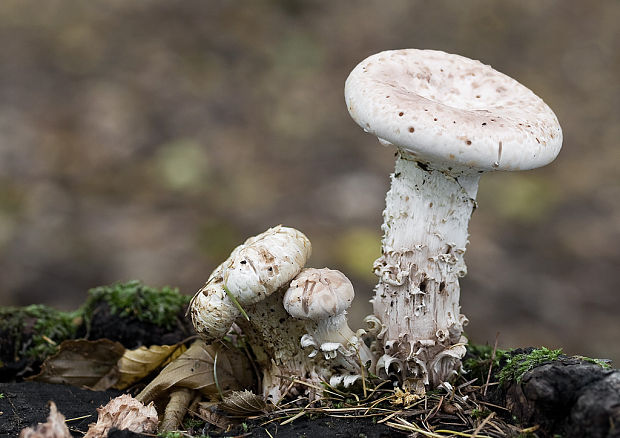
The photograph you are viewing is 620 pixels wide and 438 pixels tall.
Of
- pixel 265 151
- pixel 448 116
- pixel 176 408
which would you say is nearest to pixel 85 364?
pixel 176 408

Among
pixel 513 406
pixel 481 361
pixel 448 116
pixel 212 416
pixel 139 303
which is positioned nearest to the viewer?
pixel 448 116

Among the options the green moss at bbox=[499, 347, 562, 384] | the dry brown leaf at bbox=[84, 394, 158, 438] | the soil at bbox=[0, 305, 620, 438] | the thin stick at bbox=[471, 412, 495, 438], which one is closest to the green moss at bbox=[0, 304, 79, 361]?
the soil at bbox=[0, 305, 620, 438]

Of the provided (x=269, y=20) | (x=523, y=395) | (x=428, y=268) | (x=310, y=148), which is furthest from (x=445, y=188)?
(x=269, y=20)

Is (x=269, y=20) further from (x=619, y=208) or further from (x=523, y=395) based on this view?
(x=523, y=395)

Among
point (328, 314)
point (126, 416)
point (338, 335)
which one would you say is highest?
point (328, 314)

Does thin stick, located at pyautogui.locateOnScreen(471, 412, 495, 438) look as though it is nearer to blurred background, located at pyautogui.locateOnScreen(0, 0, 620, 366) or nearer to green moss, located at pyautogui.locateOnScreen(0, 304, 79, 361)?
green moss, located at pyautogui.locateOnScreen(0, 304, 79, 361)

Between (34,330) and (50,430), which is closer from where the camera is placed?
(50,430)

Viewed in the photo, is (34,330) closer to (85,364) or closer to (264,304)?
(85,364)

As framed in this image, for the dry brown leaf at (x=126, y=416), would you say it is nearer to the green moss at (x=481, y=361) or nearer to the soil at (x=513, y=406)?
the soil at (x=513, y=406)

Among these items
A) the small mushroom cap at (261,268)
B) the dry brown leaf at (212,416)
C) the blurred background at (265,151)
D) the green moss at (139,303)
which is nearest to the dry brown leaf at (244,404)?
the dry brown leaf at (212,416)
